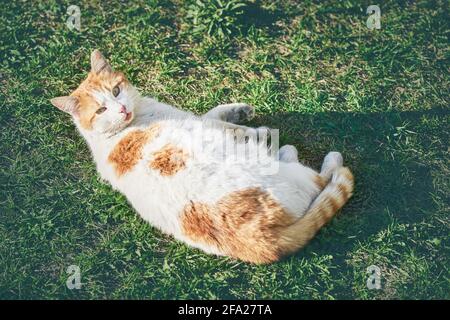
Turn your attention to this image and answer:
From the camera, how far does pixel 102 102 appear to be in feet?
14.2

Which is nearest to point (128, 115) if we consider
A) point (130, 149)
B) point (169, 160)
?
point (130, 149)

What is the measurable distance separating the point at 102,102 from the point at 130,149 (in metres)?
0.42

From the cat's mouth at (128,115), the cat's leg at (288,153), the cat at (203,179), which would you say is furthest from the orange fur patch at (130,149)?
the cat's leg at (288,153)

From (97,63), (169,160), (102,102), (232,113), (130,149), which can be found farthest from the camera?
(232,113)

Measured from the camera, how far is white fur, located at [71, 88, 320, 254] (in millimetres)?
3865

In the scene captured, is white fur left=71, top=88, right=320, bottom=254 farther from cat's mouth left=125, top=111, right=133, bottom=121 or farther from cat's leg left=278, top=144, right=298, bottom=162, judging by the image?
cat's leg left=278, top=144, right=298, bottom=162

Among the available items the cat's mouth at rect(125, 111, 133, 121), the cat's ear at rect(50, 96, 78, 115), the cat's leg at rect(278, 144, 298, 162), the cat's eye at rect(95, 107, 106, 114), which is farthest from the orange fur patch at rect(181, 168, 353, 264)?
the cat's ear at rect(50, 96, 78, 115)

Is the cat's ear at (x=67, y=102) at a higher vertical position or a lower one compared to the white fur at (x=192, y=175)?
higher

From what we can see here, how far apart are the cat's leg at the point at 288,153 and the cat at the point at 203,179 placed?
0.05 feet

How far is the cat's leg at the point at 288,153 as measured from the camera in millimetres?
4440

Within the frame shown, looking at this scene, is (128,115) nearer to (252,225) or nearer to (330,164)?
(252,225)

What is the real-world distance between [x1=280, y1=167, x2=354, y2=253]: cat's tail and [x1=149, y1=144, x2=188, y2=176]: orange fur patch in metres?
0.75

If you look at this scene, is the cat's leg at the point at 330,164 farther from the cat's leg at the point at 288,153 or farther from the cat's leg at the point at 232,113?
the cat's leg at the point at 232,113

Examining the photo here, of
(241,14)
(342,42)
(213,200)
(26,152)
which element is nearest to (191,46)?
(241,14)
